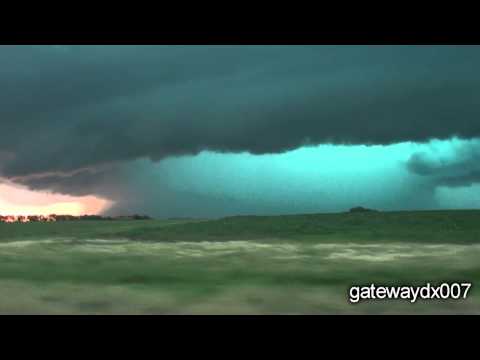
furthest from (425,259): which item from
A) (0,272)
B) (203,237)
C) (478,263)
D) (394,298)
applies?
(0,272)

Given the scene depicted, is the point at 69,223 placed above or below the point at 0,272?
above

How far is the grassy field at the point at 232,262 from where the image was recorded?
28.8ft

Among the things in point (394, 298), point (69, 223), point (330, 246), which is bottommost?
point (394, 298)

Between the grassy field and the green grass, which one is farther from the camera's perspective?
the green grass

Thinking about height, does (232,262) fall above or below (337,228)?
below

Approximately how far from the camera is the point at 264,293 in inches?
360

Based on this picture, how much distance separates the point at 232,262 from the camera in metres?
10.6

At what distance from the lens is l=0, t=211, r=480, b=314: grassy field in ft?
28.8

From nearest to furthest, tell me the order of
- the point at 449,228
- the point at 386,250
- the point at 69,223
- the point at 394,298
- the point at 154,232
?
the point at 394,298, the point at 386,250, the point at 449,228, the point at 154,232, the point at 69,223

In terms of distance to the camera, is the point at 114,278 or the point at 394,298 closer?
the point at 394,298

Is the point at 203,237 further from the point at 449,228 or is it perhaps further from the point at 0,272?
the point at 449,228

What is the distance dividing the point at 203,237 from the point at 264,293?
185 inches

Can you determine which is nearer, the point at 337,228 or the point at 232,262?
the point at 232,262

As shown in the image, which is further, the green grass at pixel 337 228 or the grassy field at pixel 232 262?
the green grass at pixel 337 228
